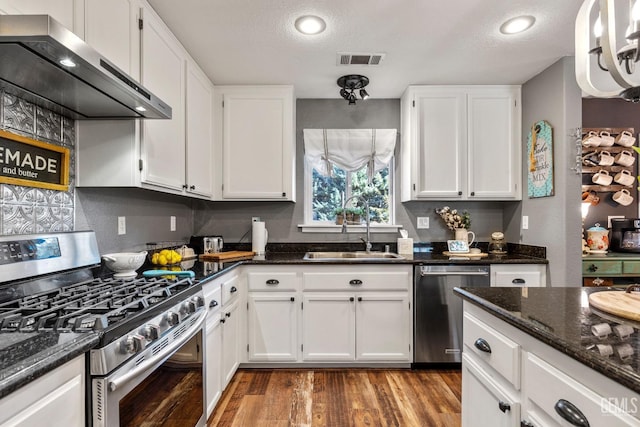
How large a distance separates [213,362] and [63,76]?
1602 millimetres

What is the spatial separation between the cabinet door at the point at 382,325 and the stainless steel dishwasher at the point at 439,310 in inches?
4.3

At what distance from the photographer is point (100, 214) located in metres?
1.89

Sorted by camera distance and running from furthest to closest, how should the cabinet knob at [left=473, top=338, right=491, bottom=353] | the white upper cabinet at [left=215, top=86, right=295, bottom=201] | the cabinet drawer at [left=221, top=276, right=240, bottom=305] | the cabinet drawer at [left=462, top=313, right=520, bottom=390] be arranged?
the white upper cabinet at [left=215, top=86, right=295, bottom=201] → the cabinet drawer at [left=221, top=276, right=240, bottom=305] → the cabinet knob at [left=473, top=338, right=491, bottom=353] → the cabinet drawer at [left=462, top=313, right=520, bottom=390]

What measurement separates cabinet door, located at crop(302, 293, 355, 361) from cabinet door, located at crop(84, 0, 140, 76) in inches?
75.4

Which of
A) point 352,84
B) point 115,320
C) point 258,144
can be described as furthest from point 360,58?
point 115,320

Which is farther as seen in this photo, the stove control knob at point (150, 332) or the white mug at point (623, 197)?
the white mug at point (623, 197)

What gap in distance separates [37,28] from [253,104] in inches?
80.2

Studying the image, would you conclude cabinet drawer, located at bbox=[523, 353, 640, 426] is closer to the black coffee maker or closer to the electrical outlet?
the electrical outlet

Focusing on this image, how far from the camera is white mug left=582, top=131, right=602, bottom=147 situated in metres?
3.15

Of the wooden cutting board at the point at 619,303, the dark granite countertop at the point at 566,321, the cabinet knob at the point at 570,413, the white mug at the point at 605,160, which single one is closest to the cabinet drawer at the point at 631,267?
the white mug at the point at 605,160

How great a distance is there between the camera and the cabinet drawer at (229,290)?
7.09ft

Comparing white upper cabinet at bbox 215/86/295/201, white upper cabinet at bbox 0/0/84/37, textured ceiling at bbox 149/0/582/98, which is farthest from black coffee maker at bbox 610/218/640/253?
white upper cabinet at bbox 0/0/84/37

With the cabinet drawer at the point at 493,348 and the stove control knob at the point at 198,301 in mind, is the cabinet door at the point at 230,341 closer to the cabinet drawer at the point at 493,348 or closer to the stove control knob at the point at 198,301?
the stove control knob at the point at 198,301

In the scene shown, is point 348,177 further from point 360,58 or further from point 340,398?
point 340,398
